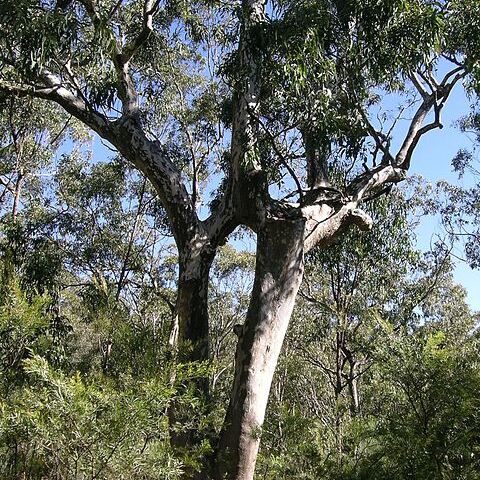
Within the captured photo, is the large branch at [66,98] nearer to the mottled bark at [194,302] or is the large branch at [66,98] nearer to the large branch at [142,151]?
the large branch at [142,151]

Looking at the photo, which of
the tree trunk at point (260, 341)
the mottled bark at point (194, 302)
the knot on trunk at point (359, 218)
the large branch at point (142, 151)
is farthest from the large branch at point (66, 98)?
the knot on trunk at point (359, 218)

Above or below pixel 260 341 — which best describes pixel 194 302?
above

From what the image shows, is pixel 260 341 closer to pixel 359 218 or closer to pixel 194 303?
pixel 194 303

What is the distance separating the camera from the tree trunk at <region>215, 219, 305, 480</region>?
4.52m

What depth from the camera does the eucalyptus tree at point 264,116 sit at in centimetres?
472

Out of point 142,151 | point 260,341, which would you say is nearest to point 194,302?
point 260,341

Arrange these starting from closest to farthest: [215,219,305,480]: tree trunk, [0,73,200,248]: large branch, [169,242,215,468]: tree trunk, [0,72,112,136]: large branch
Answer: [215,219,305,480]: tree trunk
[169,242,215,468]: tree trunk
[0,73,200,248]: large branch
[0,72,112,136]: large branch

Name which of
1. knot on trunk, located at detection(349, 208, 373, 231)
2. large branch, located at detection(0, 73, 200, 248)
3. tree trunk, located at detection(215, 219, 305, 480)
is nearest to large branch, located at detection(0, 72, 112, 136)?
large branch, located at detection(0, 73, 200, 248)

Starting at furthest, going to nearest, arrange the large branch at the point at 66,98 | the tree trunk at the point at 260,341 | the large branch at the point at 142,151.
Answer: the large branch at the point at 66,98 → the large branch at the point at 142,151 → the tree trunk at the point at 260,341

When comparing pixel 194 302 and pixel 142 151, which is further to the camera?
pixel 142 151

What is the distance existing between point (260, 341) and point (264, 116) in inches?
97.4

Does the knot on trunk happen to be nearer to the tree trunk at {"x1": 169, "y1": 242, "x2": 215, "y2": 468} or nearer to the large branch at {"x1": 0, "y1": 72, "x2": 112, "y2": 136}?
the tree trunk at {"x1": 169, "y1": 242, "x2": 215, "y2": 468}

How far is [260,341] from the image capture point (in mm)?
4801

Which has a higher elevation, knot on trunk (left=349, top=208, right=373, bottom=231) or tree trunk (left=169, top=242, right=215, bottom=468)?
knot on trunk (left=349, top=208, right=373, bottom=231)
